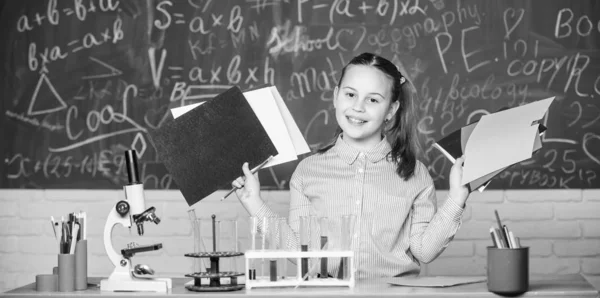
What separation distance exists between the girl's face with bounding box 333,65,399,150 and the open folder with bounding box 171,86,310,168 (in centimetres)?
26

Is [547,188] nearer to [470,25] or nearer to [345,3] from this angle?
[470,25]

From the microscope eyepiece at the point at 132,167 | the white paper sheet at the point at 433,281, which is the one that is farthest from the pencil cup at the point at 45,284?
the white paper sheet at the point at 433,281

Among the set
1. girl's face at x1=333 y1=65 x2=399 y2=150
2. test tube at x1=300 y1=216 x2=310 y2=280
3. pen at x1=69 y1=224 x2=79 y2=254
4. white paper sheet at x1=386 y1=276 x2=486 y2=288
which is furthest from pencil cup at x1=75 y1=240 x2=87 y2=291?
girl's face at x1=333 y1=65 x2=399 y2=150

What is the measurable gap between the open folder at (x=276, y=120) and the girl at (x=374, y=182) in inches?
5.6

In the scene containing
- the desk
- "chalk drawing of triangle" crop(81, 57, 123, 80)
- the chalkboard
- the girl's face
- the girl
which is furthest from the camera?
"chalk drawing of triangle" crop(81, 57, 123, 80)

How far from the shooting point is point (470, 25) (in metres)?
3.35

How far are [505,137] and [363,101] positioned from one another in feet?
1.83

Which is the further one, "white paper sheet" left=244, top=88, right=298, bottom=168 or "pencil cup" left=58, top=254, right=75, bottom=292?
"white paper sheet" left=244, top=88, right=298, bottom=168

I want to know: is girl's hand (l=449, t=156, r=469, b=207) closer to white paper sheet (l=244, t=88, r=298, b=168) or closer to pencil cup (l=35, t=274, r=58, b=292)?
white paper sheet (l=244, t=88, r=298, b=168)

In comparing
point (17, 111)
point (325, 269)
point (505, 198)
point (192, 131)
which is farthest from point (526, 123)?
point (17, 111)

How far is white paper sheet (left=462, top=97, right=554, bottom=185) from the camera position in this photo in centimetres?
190

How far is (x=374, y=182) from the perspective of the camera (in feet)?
7.93

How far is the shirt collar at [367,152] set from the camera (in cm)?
246

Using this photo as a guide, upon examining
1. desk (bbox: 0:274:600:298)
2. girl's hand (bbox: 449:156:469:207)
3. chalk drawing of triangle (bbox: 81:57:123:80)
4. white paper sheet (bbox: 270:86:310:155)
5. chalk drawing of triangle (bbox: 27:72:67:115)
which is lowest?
desk (bbox: 0:274:600:298)
